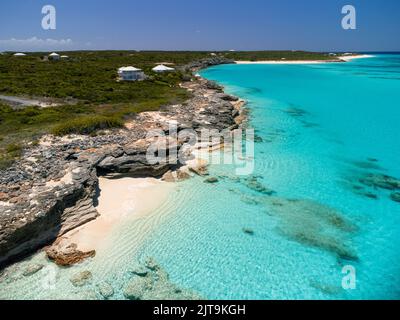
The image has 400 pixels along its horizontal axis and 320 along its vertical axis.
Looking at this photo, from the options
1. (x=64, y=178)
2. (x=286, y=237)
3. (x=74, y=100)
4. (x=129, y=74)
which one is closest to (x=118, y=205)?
(x=64, y=178)

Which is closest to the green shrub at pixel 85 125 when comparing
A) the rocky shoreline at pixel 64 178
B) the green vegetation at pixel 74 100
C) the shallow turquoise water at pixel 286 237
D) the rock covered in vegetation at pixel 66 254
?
the green vegetation at pixel 74 100

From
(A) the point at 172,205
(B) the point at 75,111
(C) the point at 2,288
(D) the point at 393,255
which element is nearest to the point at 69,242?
(C) the point at 2,288

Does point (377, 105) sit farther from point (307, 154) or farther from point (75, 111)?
point (75, 111)

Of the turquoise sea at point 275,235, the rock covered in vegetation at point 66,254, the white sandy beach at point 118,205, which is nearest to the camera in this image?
the turquoise sea at point 275,235

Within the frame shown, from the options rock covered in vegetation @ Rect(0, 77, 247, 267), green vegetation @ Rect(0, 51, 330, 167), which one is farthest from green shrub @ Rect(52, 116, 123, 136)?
rock covered in vegetation @ Rect(0, 77, 247, 267)

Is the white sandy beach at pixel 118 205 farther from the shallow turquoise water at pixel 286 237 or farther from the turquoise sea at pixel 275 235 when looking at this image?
the shallow turquoise water at pixel 286 237

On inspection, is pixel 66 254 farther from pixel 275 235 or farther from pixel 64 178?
pixel 275 235

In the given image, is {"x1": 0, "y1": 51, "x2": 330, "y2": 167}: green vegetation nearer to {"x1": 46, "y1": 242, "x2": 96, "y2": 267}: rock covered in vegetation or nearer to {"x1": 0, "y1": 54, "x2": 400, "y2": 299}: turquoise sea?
{"x1": 46, "y1": 242, "x2": 96, "y2": 267}: rock covered in vegetation
